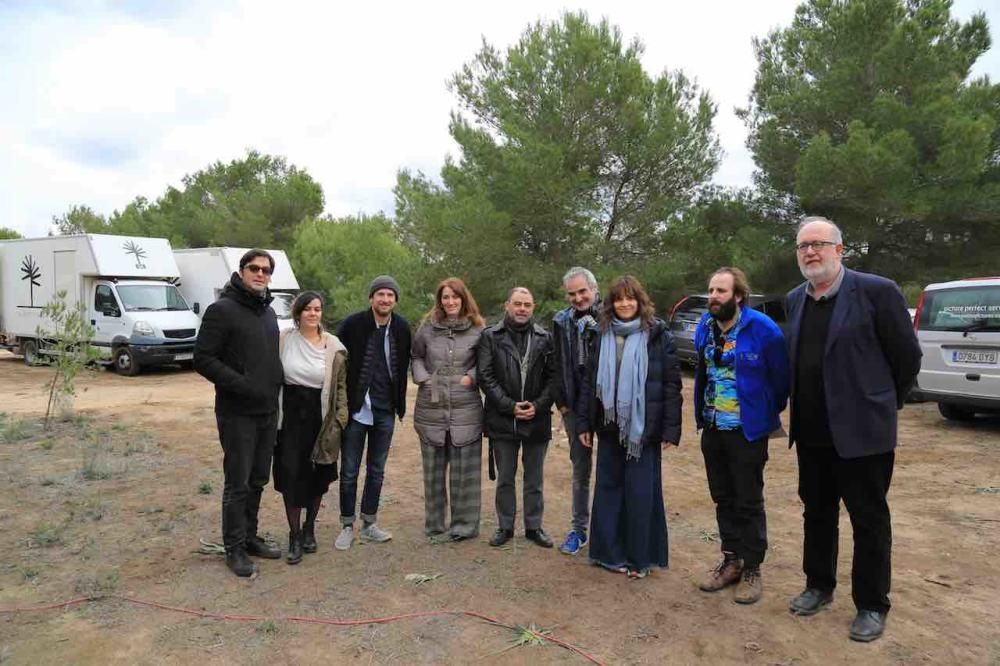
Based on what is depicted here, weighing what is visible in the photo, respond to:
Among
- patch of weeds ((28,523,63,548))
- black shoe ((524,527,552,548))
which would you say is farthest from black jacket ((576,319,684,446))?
patch of weeds ((28,523,63,548))

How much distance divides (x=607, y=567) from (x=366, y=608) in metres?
1.33

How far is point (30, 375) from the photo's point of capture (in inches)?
576

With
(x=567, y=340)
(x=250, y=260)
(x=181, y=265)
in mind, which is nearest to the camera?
(x=250, y=260)

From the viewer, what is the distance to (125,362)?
14281 millimetres

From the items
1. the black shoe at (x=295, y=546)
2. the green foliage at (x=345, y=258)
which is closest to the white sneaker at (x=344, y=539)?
the black shoe at (x=295, y=546)

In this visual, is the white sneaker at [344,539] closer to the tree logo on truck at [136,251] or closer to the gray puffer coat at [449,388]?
the gray puffer coat at [449,388]

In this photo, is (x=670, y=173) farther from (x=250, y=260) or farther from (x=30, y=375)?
(x=30, y=375)

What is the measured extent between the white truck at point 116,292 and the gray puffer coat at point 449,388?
11.1 m

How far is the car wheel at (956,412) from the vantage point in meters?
8.78

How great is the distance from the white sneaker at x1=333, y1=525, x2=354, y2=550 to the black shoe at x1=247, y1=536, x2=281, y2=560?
13.6 inches

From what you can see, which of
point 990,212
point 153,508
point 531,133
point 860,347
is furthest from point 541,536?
point 990,212

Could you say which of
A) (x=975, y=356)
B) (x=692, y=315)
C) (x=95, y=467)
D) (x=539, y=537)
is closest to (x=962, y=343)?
(x=975, y=356)

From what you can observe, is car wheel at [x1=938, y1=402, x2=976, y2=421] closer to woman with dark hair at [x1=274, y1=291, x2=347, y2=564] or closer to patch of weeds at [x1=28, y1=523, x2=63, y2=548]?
woman with dark hair at [x1=274, y1=291, x2=347, y2=564]

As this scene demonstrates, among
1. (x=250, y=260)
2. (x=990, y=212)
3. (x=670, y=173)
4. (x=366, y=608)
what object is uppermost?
(x=670, y=173)
